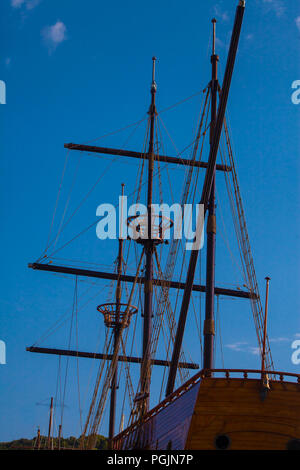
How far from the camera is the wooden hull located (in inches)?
551

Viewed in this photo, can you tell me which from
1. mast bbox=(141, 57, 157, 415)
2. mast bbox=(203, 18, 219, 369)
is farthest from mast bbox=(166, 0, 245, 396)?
mast bbox=(141, 57, 157, 415)

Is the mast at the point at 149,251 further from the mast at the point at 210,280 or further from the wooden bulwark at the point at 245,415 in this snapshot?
the wooden bulwark at the point at 245,415

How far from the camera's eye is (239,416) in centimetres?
1423

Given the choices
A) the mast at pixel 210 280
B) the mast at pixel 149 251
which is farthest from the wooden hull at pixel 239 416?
the mast at pixel 149 251

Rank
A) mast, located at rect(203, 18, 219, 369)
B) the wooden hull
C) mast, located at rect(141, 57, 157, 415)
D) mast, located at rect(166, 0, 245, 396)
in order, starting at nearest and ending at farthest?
the wooden hull < mast, located at rect(166, 0, 245, 396) < mast, located at rect(203, 18, 219, 369) < mast, located at rect(141, 57, 157, 415)

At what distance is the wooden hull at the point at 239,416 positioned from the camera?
1401 cm

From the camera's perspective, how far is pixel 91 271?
3494cm

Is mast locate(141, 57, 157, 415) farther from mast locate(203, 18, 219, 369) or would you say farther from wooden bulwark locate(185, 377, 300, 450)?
wooden bulwark locate(185, 377, 300, 450)

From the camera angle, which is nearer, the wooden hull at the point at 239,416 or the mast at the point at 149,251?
the wooden hull at the point at 239,416

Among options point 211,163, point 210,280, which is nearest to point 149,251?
point 210,280

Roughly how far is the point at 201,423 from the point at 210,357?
3.24 metres

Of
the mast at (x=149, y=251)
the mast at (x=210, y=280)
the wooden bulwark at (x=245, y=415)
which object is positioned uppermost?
the mast at (x=149, y=251)

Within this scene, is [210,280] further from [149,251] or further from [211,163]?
[149,251]
